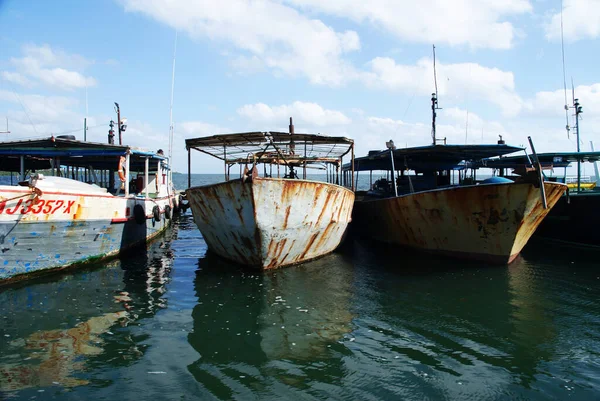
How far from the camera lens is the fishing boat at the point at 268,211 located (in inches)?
358

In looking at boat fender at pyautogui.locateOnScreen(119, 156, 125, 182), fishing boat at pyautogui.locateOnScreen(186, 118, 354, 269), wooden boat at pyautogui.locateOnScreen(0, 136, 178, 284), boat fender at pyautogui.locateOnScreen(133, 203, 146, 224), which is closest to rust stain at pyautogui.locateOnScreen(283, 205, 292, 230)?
fishing boat at pyautogui.locateOnScreen(186, 118, 354, 269)

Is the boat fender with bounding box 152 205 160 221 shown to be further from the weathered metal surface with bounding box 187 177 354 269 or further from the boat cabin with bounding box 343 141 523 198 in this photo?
the boat cabin with bounding box 343 141 523 198

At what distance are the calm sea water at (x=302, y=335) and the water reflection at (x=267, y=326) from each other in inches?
1.0

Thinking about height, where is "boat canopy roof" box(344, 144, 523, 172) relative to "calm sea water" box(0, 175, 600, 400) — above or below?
above

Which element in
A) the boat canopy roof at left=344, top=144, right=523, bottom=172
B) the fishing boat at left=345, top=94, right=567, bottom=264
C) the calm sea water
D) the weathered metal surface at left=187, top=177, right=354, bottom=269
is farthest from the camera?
the boat canopy roof at left=344, top=144, right=523, bottom=172

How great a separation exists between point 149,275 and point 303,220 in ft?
12.8

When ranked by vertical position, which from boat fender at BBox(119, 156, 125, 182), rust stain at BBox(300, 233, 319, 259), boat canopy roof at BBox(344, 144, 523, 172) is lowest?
rust stain at BBox(300, 233, 319, 259)

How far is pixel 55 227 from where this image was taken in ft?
30.0

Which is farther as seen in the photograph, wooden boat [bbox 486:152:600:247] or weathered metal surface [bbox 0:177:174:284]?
wooden boat [bbox 486:152:600:247]

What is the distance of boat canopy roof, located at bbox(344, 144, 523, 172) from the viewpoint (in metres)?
13.7

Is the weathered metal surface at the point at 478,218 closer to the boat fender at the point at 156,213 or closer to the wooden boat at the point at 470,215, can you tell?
the wooden boat at the point at 470,215

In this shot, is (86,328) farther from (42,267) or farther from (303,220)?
(303,220)

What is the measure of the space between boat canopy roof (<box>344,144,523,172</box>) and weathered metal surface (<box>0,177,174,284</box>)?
9527 mm

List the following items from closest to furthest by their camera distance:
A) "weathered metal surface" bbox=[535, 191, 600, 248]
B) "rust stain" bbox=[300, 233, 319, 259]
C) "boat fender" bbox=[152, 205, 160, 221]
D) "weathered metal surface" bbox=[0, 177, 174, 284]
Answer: "weathered metal surface" bbox=[0, 177, 174, 284] → "rust stain" bbox=[300, 233, 319, 259] → "weathered metal surface" bbox=[535, 191, 600, 248] → "boat fender" bbox=[152, 205, 160, 221]
